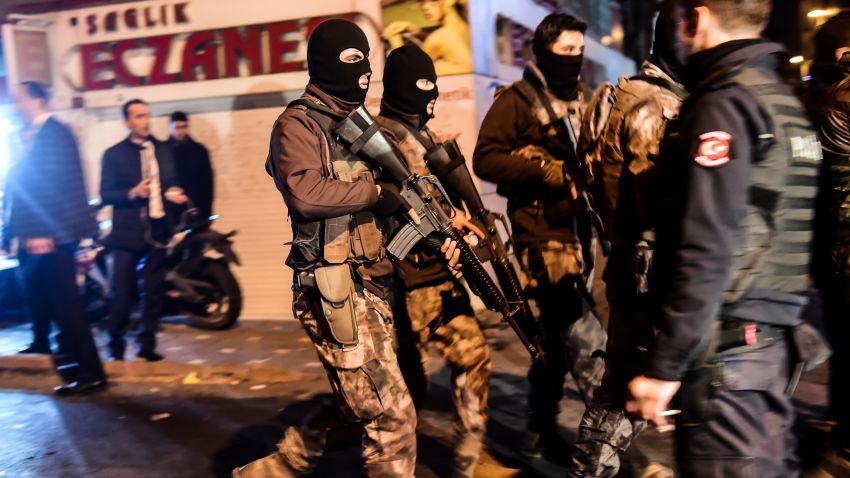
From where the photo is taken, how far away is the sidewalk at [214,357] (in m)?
5.96

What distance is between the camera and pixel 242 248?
809 centimetres

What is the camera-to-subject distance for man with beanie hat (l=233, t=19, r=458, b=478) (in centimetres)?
299

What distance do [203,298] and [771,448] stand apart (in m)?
6.08

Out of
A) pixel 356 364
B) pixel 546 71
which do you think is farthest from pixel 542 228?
pixel 356 364

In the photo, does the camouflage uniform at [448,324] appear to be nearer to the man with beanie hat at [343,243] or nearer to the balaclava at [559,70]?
the man with beanie hat at [343,243]

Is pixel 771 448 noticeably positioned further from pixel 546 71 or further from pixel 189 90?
pixel 189 90

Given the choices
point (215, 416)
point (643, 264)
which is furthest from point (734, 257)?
point (215, 416)

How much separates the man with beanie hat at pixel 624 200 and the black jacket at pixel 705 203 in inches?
16.7

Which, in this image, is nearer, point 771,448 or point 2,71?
point 771,448

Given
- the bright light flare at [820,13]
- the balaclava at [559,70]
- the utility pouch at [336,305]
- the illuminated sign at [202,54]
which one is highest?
the bright light flare at [820,13]

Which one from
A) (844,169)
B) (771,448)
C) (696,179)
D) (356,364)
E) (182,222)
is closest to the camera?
(696,179)

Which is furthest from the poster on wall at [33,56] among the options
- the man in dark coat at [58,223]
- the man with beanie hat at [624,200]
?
the man with beanie hat at [624,200]

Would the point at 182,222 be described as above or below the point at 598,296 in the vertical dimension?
above

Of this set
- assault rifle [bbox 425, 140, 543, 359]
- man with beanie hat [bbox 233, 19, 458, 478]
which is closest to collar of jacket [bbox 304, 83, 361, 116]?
man with beanie hat [bbox 233, 19, 458, 478]
